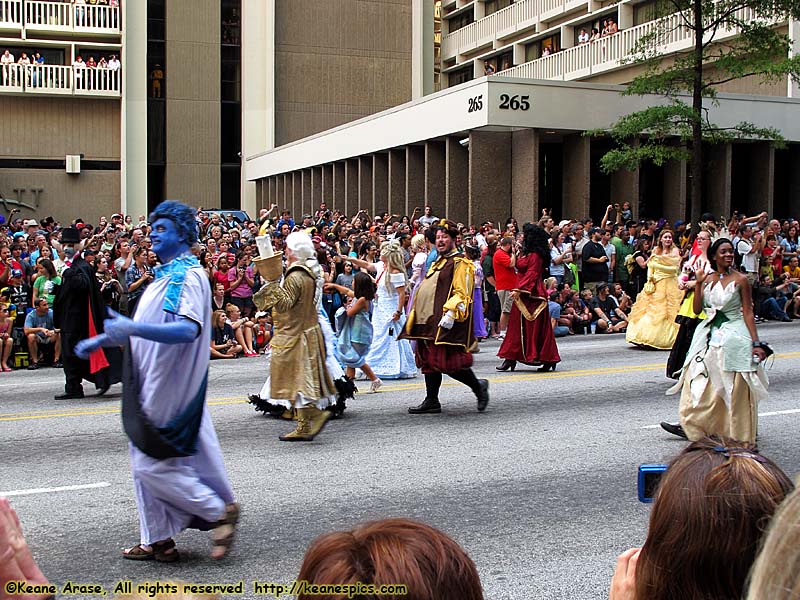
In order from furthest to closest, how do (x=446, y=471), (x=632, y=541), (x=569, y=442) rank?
(x=569, y=442), (x=446, y=471), (x=632, y=541)

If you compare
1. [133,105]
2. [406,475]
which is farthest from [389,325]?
[133,105]

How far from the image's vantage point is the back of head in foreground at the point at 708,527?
7.99 feet

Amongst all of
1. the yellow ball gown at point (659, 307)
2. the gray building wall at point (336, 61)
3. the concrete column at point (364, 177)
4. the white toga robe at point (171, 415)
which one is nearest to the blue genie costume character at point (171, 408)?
the white toga robe at point (171, 415)

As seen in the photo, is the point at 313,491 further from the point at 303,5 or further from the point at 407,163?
the point at 303,5

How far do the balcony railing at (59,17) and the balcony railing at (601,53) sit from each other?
1722cm

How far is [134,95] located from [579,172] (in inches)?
892

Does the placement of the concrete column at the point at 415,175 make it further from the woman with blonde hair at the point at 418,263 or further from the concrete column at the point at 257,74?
the woman with blonde hair at the point at 418,263

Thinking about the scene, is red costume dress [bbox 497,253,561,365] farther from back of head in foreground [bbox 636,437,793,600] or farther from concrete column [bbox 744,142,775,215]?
concrete column [bbox 744,142,775,215]

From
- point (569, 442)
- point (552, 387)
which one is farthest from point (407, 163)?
point (569, 442)

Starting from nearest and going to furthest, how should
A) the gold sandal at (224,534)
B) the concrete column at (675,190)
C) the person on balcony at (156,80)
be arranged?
1. the gold sandal at (224,534)
2. the concrete column at (675,190)
3. the person on balcony at (156,80)

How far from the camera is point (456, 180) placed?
2894cm

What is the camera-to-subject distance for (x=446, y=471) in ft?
25.7

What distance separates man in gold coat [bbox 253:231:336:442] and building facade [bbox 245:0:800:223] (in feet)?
57.3

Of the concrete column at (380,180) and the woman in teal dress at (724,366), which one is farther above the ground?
the concrete column at (380,180)
